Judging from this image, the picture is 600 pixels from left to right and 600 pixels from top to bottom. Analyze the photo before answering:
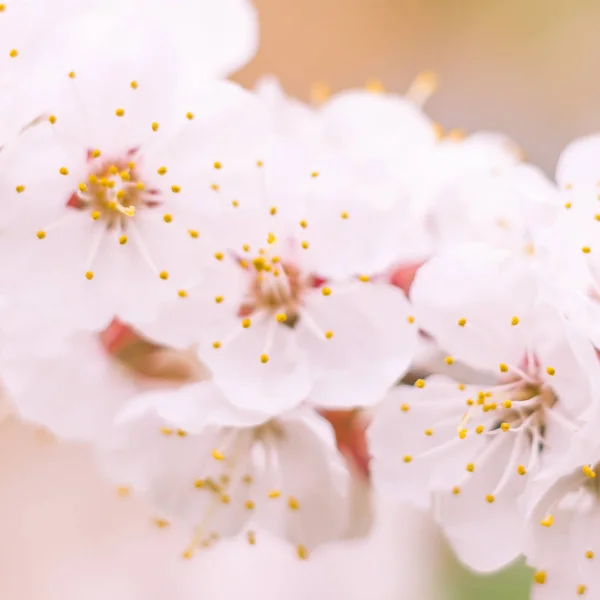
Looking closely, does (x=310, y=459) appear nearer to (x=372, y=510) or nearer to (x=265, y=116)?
(x=372, y=510)

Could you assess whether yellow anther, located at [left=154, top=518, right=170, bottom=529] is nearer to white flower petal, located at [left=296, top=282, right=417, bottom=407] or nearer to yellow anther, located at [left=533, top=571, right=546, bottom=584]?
white flower petal, located at [left=296, top=282, right=417, bottom=407]

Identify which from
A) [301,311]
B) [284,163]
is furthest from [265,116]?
[301,311]

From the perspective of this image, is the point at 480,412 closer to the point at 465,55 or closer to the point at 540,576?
the point at 540,576

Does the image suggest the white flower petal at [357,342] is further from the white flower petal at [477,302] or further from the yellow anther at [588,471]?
the yellow anther at [588,471]

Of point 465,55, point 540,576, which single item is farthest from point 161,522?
point 465,55

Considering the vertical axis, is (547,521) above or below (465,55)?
below

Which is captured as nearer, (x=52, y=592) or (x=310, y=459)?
(x=310, y=459)

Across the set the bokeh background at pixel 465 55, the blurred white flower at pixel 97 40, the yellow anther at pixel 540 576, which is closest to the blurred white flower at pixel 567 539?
the yellow anther at pixel 540 576
